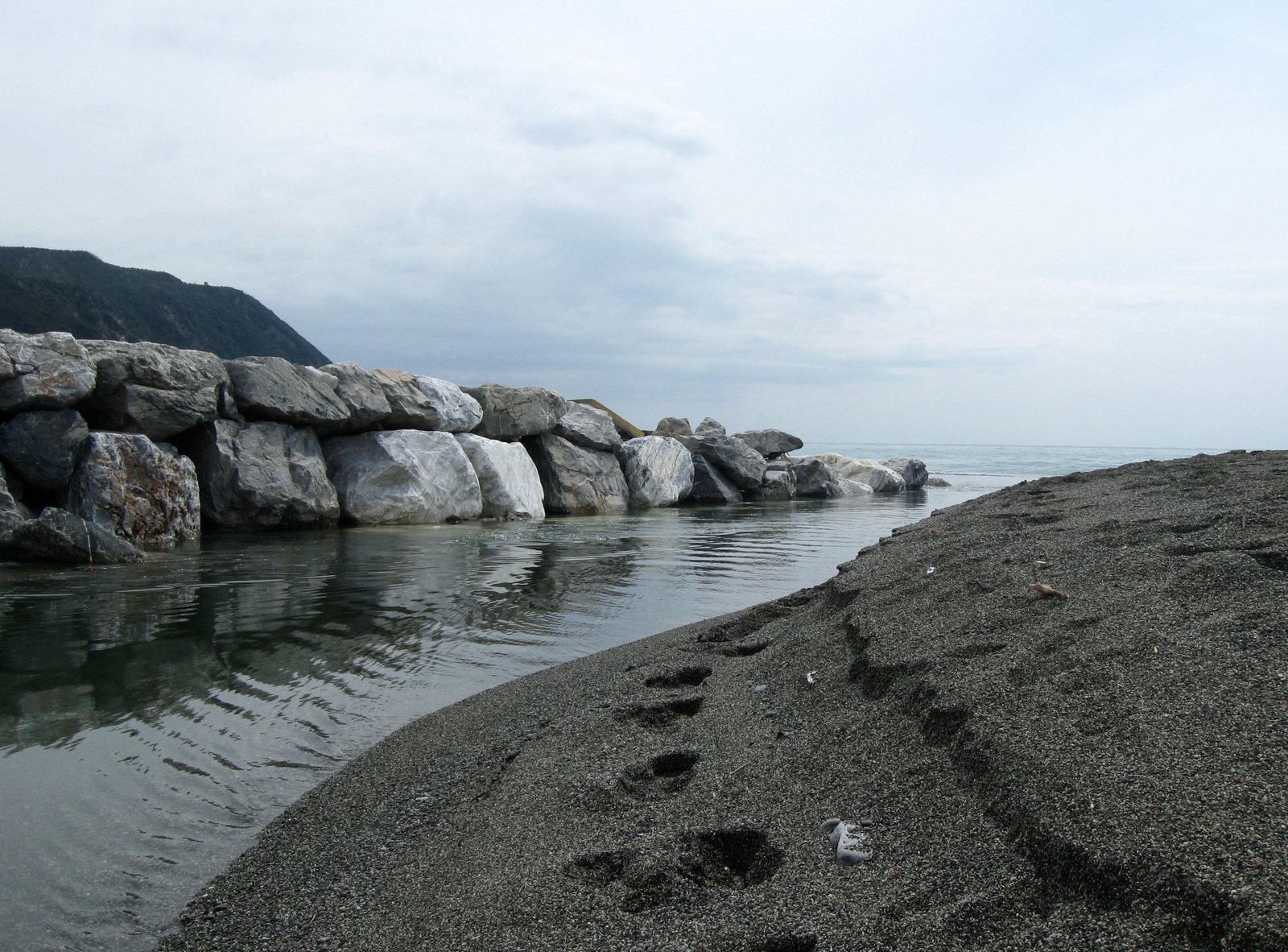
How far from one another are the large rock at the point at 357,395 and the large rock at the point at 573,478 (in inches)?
191

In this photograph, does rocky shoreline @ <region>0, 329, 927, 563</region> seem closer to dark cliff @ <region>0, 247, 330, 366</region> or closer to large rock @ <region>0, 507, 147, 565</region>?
large rock @ <region>0, 507, 147, 565</region>

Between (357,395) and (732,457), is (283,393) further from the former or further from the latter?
(732,457)

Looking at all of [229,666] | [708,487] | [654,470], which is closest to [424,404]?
[654,470]

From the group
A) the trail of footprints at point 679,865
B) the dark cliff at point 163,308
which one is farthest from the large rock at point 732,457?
the trail of footprints at point 679,865

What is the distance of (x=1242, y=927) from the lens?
1589 millimetres

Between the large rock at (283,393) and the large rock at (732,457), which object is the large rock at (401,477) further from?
the large rock at (732,457)

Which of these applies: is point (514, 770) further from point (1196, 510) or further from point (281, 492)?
point (281, 492)

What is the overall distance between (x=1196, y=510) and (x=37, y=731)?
22.2ft

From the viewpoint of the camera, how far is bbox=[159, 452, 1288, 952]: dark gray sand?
1.91 meters

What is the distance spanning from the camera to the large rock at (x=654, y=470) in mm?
22859

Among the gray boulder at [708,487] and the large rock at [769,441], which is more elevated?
the large rock at [769,441]

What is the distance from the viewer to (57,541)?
9664mm

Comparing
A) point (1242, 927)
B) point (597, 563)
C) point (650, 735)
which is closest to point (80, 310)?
point (597, 563)

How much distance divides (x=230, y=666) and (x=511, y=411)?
571 inches
